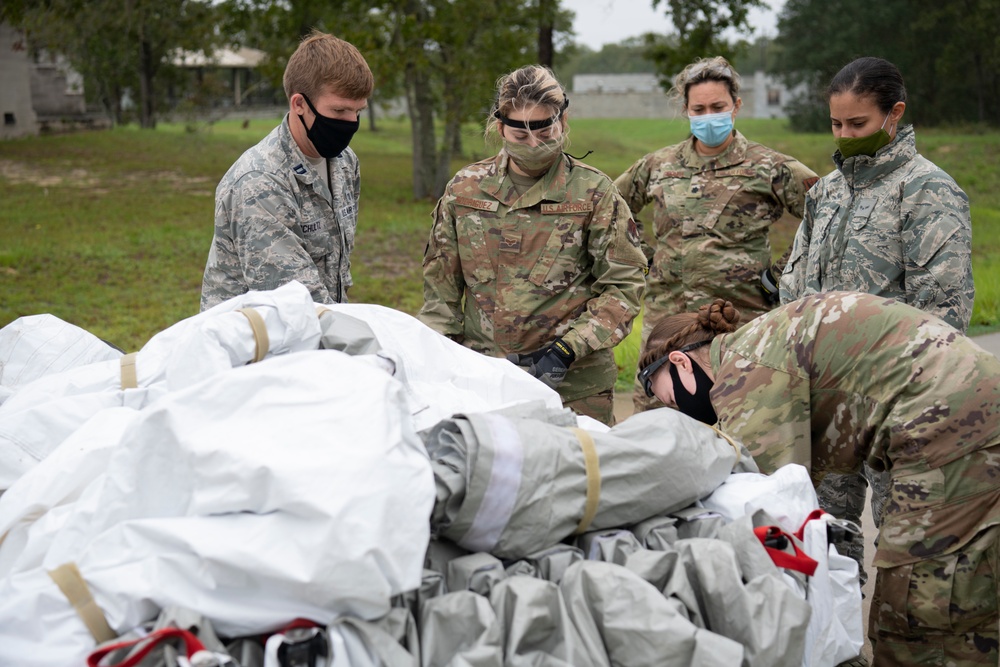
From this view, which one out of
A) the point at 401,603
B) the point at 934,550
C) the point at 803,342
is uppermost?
the point at 803,342

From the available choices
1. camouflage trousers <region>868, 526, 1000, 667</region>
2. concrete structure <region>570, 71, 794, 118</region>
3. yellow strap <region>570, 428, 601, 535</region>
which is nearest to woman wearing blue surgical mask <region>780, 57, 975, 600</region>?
camouflage trousers <region>868, 526, 1000, 667</region>

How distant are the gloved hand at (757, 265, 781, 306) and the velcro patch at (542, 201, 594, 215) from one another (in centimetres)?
138

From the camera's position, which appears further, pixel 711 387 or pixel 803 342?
pixel 711 387

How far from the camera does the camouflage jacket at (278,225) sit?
3402mm

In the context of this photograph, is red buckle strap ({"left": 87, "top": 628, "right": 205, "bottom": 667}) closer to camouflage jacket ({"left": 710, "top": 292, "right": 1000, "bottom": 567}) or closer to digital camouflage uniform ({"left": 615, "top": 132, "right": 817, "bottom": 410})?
camouflage jacket ({"left": 710, "top": 292, "right": 1000, "bottom": 567})

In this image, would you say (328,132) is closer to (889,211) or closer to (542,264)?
(542,264)

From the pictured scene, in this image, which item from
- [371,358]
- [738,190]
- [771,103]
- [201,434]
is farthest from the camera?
[771,103]

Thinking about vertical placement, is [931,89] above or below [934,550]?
above

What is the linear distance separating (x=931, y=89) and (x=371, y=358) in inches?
1359

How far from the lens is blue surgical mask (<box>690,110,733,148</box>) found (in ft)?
15.6

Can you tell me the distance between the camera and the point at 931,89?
32.7 meters

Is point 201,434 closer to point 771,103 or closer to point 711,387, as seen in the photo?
point 711,387

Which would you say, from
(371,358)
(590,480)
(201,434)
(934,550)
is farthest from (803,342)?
(201,434)

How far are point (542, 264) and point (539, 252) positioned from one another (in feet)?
0.15
